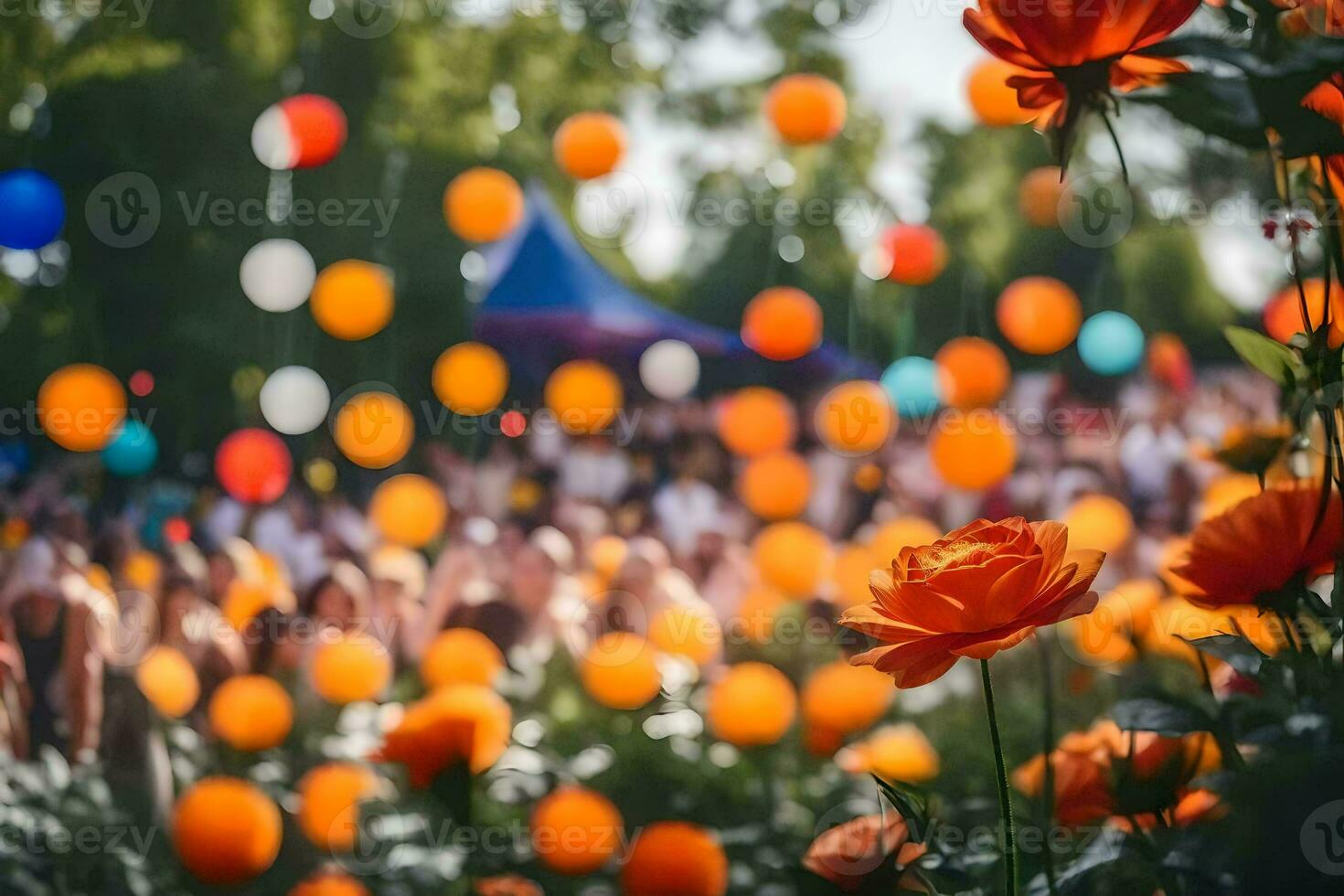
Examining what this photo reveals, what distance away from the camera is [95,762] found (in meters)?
1.68

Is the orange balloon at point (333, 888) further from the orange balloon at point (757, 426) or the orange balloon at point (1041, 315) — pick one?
the orange balloon at point (1041, 315)

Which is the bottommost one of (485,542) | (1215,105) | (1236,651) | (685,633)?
(485,542)

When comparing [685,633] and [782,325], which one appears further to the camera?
[782,325]

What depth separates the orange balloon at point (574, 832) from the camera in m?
1.29

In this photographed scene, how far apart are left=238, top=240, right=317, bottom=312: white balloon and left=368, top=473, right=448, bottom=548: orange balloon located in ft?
1.47

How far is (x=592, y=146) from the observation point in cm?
230

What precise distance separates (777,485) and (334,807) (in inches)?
56.4

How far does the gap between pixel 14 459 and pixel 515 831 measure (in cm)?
204

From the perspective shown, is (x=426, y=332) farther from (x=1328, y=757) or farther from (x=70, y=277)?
(x=1328, y=757)

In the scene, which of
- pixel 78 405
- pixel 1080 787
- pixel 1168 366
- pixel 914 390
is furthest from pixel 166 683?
pixel 1168 366

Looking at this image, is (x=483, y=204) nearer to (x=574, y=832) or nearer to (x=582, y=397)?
(x=582, y=397)

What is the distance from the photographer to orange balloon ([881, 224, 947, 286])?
8.39 feet

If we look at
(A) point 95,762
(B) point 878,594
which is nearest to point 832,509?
(A) point 95,762

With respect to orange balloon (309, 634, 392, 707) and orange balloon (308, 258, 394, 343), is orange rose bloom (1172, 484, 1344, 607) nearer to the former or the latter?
orange balloon (309, 634, 392, 707)
